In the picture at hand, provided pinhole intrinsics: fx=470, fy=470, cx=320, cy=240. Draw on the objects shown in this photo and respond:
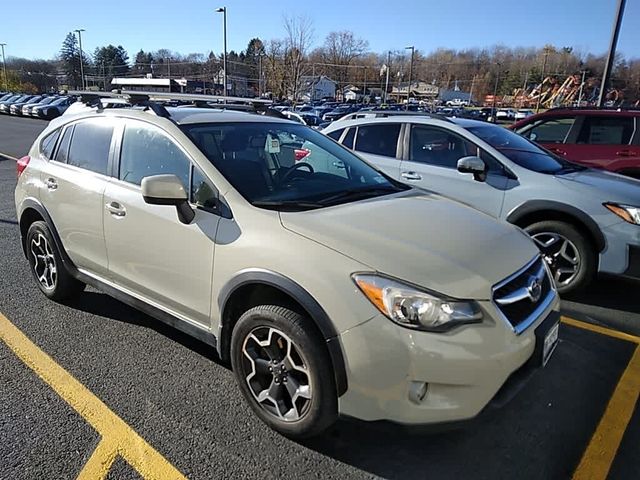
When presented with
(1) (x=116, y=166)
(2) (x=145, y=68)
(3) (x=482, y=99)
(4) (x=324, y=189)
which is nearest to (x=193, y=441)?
(4) (x=324, y=189)

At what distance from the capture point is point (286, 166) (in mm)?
3217

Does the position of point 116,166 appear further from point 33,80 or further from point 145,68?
point 145,68

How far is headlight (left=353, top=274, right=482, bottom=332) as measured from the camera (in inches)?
80.1

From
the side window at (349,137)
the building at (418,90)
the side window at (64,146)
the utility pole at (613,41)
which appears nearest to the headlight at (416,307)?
the side window at (64,146)

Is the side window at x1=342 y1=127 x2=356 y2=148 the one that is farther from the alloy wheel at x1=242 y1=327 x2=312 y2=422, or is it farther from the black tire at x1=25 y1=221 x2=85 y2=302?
the alloy wheel at x1=242 y1=327 x2=312 y2=422

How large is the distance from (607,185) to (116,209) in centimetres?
420

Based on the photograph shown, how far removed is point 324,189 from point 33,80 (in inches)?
4238

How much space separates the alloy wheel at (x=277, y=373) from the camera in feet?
7.68

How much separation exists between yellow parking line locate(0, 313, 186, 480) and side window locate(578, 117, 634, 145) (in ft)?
24.5

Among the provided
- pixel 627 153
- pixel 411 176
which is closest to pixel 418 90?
pixel 627 153

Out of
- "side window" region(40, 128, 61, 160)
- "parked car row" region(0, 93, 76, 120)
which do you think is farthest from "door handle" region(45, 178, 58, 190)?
"parked car row" region(0, 93, 76, 120)

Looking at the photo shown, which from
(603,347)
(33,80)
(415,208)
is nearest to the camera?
(415,208)

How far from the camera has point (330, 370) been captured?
7.18 feet

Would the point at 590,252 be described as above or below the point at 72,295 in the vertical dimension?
above
